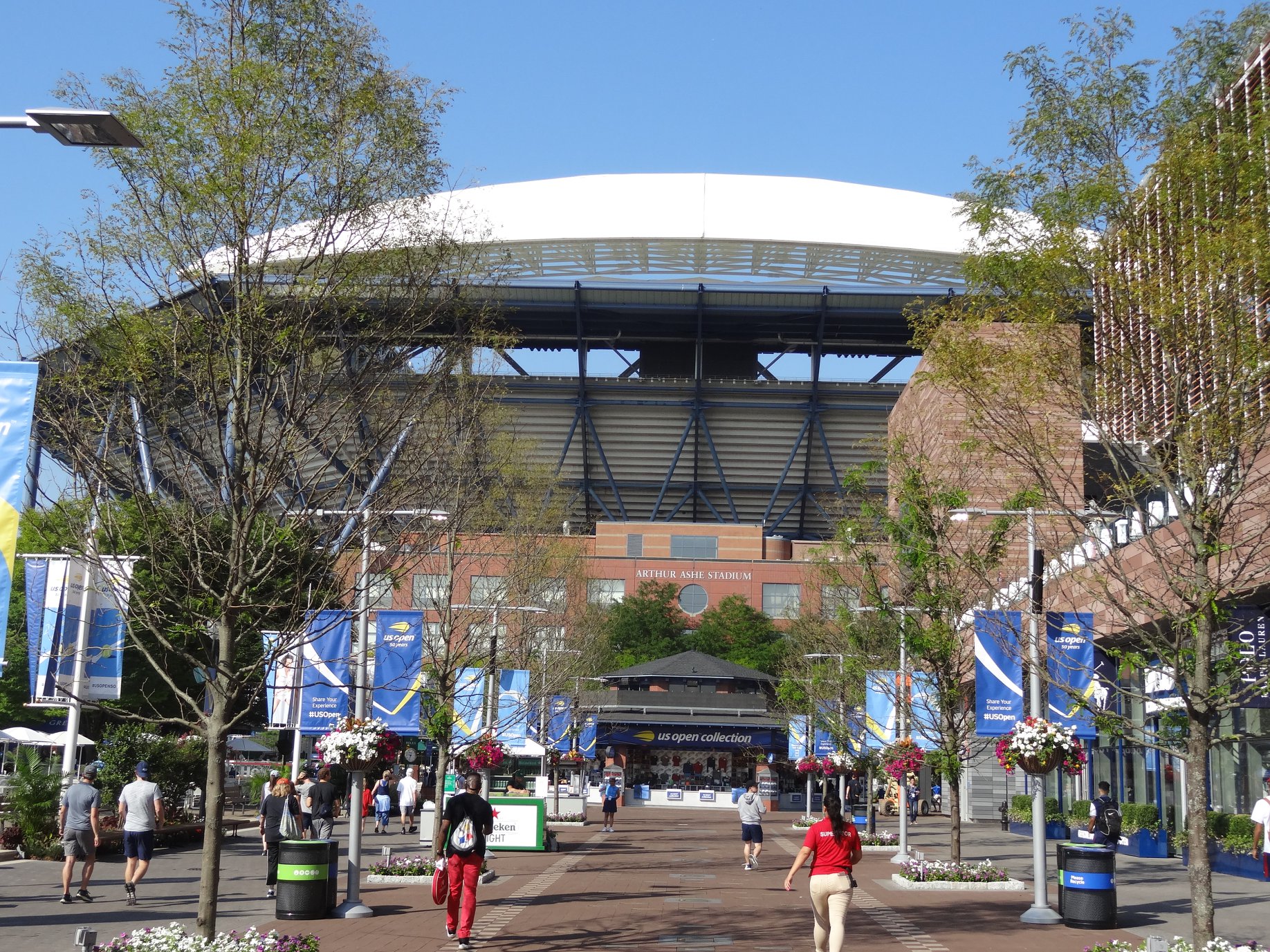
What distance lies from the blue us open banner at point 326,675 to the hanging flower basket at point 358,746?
0.67 meters

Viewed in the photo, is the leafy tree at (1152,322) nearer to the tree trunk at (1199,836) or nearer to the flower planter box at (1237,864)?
the tree trunk at (1199,836)

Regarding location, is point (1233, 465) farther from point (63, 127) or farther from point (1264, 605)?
point (1264, 605)

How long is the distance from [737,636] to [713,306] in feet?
73.4

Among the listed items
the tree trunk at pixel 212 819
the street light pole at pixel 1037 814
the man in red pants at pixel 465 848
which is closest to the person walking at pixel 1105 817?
the street light pole at pixel 1037 814

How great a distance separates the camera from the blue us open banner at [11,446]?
426 inches

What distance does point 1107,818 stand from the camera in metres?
25.0

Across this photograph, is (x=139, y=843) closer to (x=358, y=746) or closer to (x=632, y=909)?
(x=358, y=746)

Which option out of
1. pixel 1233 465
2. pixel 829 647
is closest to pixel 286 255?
pixel 1233 465

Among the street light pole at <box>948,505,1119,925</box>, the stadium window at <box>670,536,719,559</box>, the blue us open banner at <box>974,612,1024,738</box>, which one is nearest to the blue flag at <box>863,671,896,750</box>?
the blue us open banner at <box>974,612,1024,738</box>

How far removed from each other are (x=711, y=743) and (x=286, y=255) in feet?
178

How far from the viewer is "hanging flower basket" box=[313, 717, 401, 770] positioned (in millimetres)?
19406

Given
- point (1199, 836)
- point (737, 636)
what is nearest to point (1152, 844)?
point (1199, 836)

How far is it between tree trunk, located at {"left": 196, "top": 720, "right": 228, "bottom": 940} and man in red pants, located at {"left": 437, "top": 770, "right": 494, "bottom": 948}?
4568mm

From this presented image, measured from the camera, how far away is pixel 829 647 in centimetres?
4900
